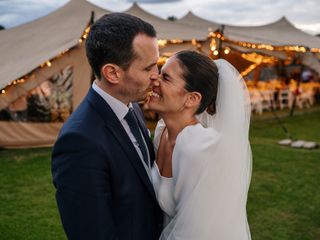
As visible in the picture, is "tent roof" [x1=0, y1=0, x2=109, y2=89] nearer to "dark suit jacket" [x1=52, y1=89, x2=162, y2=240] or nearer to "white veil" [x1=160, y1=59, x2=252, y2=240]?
"white veil" [x1=160, y1=59, x2=252, y2=240]

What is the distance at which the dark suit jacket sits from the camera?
169 centimetres

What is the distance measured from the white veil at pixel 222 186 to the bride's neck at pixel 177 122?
0.15 m

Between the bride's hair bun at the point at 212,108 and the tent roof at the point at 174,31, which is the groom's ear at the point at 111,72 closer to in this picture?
the bride's hair bun at the point at 212,108

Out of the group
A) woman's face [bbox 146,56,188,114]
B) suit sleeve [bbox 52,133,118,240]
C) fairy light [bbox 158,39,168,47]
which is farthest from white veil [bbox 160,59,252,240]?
fairy light [bbox 158,39,168,47]

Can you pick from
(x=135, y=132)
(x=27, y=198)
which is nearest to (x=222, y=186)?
(x=135, y=132)

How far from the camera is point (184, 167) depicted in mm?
2186

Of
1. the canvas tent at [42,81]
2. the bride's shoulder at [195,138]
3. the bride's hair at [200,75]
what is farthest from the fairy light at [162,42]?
the bride's shoulder at [195,138]

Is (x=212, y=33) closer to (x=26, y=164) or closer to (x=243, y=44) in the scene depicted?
(x=243, y=44)

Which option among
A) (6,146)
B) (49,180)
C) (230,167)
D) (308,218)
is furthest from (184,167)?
(6,146)

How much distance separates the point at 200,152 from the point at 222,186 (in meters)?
0.26

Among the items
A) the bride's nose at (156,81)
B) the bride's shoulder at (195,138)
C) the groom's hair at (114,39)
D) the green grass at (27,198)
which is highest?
the groom's hair at (114,39)

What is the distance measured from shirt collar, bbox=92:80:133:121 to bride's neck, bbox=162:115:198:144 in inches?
19.0

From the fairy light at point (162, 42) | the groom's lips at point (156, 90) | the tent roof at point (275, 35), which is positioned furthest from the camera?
the tent roof at point (275, 35)

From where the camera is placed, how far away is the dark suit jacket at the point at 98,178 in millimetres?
1692
